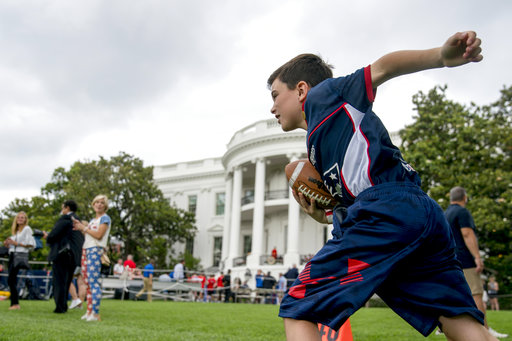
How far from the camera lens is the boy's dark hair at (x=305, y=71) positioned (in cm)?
245

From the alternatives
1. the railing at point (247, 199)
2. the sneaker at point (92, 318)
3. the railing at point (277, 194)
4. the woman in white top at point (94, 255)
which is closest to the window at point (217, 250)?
the railing at point (247, 199)

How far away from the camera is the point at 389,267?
184 cm

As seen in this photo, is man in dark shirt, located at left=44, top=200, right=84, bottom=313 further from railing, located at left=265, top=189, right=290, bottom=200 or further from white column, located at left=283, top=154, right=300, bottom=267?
railing, located at left=265, top=189, right=290, bottom=200

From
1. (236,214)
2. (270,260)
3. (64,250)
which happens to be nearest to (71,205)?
(64,250)

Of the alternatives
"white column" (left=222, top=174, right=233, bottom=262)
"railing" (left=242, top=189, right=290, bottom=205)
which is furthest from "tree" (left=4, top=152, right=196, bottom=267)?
"railing" (left=242, top=189, right=290, bottom=205)

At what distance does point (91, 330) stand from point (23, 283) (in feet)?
34.0

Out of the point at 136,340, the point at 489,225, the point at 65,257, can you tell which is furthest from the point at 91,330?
the point at 489,225

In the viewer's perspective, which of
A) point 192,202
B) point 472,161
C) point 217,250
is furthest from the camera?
point 192,202

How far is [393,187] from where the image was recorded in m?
1.98

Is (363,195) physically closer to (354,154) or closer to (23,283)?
(354,154)

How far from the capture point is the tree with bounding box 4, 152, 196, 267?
33.6m

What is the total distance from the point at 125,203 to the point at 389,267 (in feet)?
116

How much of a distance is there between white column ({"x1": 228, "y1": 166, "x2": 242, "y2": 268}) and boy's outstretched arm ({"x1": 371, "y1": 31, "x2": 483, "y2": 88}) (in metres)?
34.6

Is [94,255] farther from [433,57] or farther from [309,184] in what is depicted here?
[433,57]
